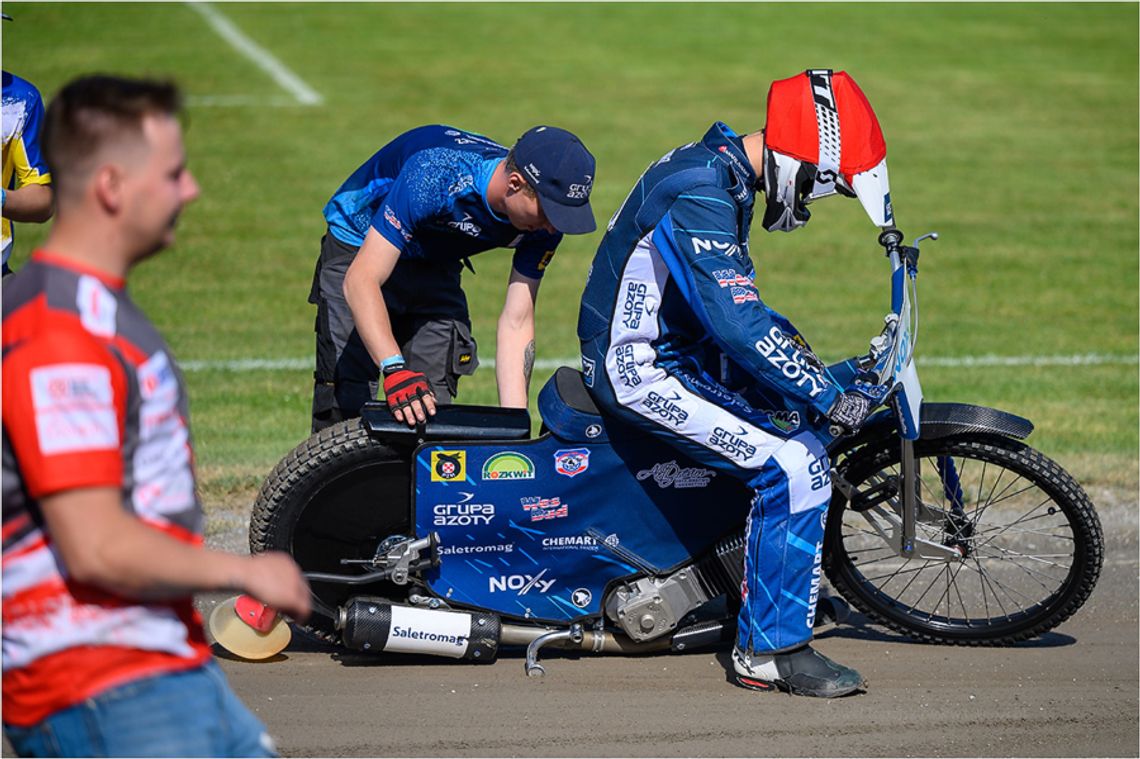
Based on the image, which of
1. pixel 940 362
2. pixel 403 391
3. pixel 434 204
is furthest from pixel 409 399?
pixel 940 362

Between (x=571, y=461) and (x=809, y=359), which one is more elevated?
(x=809, y=359)

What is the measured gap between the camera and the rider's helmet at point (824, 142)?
15.7 ft

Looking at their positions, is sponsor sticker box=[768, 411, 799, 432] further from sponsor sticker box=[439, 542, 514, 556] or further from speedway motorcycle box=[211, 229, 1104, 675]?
sponsor sticker box=[439, 542, 514, 556]

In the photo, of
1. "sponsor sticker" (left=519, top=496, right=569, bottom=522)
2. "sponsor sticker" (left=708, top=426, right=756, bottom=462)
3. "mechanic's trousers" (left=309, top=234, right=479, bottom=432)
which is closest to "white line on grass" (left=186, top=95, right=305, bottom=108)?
"mechanic's trousers" (left=309, top=234, right=479, bottom=432)

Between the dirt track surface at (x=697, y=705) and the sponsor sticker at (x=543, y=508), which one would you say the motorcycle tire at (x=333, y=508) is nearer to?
the dirt track surface at (x=697, y=705)

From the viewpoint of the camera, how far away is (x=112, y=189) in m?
2.56

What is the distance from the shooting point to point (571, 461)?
16.7 ft

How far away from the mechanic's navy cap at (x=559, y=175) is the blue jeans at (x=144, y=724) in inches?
103

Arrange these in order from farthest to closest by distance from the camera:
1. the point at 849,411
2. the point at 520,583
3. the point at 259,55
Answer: the point at 259,55, the point at 520,583, the point at 849,411

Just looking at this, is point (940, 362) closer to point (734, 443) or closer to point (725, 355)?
point (725, 355)

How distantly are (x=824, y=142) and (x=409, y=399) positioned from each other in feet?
5.31

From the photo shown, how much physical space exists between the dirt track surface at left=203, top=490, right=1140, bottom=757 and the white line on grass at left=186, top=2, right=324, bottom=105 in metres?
14.2

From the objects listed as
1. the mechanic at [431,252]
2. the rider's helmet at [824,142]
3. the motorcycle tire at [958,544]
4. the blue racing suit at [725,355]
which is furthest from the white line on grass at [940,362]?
the rider's helmet at [824,142]

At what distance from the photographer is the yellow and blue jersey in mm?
5660
